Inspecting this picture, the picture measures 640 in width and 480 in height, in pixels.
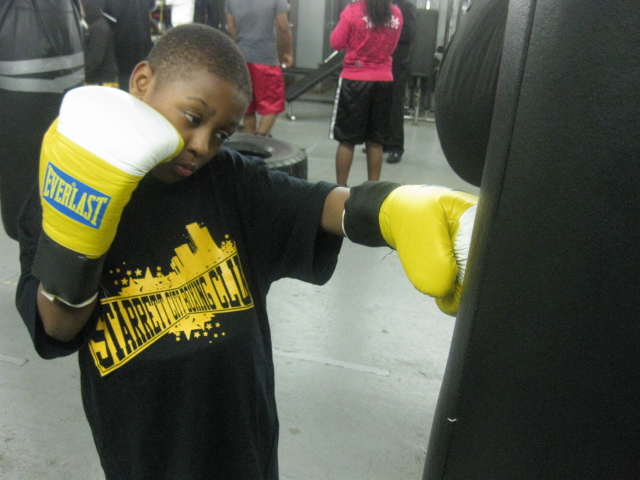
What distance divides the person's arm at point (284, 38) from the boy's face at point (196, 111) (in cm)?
324

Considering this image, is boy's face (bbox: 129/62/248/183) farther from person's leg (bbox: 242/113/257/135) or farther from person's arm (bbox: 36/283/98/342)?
person's leg (bbox: 242/113/257/135)

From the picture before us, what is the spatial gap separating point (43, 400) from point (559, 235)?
5.30ft

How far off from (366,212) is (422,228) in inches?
4.7

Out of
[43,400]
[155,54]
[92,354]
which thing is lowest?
[43,400]

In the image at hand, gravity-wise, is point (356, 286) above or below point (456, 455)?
below

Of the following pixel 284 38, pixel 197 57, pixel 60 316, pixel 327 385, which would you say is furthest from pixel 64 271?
pixel 284 38

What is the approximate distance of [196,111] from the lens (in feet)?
2.32

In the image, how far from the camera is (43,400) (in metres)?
1.56

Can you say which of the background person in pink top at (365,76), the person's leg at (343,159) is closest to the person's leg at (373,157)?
the background person in pink top at (365,76)

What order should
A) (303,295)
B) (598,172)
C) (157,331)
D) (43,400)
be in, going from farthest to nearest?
(303,295) → (43,400) → (157,331) → (598,172)

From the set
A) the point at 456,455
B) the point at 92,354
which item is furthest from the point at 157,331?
the point at 456,455

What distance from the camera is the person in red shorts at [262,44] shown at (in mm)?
3652

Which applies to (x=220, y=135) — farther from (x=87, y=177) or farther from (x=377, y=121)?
(x=377, y=121)

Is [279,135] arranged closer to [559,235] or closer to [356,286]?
[356,286]
